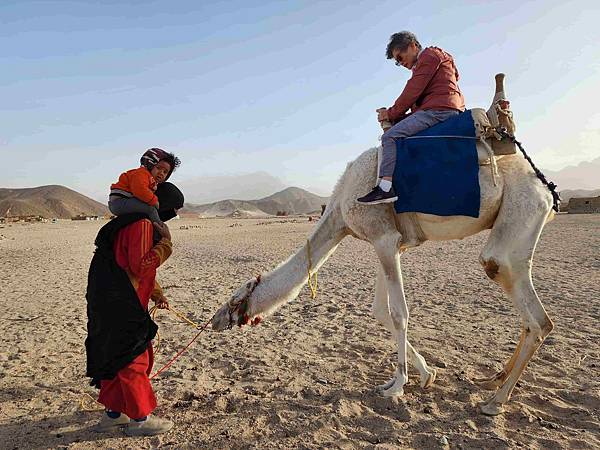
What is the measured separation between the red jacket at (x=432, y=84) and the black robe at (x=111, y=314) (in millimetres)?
2994

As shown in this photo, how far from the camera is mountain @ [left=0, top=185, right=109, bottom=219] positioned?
10512 cm

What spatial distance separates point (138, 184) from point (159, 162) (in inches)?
16.6

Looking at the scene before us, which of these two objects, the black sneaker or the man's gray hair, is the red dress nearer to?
the black sneaker

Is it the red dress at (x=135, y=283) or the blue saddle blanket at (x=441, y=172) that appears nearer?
the red dress at (x=135, y=283)

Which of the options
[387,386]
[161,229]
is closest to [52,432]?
[161,229]

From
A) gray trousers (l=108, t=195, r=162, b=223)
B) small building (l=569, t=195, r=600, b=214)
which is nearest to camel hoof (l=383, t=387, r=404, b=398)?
gray trousers (l=108, t=195, r=162, b=223)

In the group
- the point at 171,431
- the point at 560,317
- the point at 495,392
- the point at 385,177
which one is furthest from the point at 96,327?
the point at 560,317

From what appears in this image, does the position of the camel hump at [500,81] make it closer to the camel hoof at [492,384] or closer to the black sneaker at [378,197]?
the black sneaker at [378,197]

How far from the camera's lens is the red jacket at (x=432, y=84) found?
464cm

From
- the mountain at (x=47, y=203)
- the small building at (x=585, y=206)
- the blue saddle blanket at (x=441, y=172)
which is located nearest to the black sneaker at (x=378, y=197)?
the blue saddle blanket at (x=441, y=172)

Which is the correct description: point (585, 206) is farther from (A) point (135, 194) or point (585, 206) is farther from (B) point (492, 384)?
(A) point (135, 194)

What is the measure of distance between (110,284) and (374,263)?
40.5 feet

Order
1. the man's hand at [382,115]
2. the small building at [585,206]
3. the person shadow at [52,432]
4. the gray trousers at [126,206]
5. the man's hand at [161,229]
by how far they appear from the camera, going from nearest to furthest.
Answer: the person shadow at [52,432]
the gray trousers at [126,206]
the man's hand at [161,229]
the man's hand at [382,115]
the small building at [585,206]

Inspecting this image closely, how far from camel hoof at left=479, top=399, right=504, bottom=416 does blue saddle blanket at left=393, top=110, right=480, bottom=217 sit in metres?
1.83
